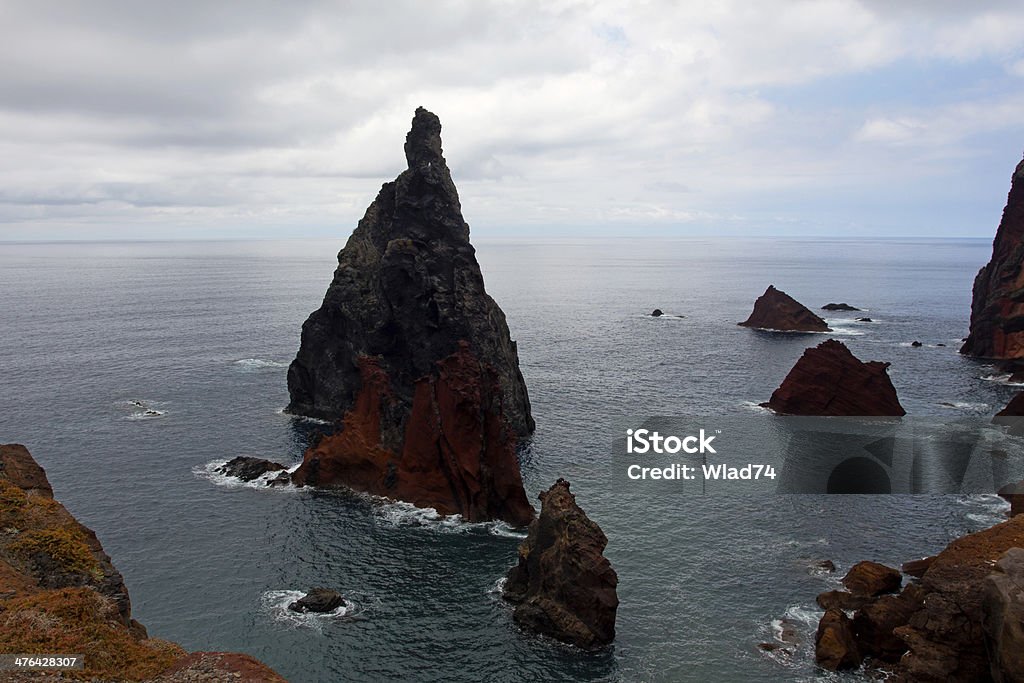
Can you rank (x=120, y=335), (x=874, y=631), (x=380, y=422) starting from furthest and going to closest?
(x=120, y=335) < (x=380, y=422) < (x=874, y=631)

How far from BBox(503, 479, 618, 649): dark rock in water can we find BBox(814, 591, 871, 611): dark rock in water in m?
14.6

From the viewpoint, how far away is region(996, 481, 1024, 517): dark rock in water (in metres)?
62.5

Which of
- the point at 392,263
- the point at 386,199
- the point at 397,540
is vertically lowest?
the point at 397,540

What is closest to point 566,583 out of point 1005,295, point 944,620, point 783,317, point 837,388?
point 944,620

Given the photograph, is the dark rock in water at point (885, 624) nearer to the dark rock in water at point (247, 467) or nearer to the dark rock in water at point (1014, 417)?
the dark rock in water at point (1014, 417)

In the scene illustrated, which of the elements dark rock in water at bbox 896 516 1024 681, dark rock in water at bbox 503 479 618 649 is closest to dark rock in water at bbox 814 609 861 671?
dark rock in water at bbox 896 516 1024 681

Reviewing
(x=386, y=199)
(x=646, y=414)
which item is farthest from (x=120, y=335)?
(x=646, y=414)

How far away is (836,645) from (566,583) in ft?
53.8

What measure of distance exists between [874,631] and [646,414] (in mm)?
52738

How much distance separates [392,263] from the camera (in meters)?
91.9

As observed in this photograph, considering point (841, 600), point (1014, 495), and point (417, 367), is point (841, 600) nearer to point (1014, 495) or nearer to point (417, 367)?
point (1014, 495)

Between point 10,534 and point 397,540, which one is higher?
point 10,534

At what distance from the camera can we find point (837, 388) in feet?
319

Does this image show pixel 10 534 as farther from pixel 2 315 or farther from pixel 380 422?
pixel 2 315
